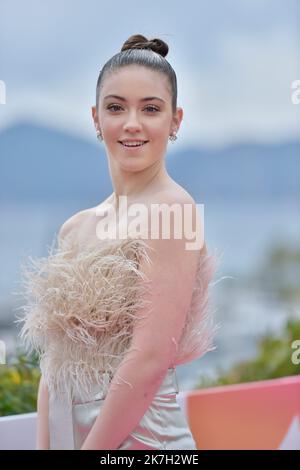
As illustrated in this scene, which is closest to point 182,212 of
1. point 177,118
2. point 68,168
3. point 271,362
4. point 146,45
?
point 177,118

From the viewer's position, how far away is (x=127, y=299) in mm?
987

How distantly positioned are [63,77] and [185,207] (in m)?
0.60

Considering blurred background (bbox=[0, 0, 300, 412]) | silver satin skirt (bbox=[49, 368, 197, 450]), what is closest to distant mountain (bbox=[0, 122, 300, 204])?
blurred background (bbox=[0, 0, 300, 412])

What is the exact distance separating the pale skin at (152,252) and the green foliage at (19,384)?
58 centimetres

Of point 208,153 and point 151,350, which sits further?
point 208,153

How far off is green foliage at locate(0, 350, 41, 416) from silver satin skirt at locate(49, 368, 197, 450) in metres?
0.60

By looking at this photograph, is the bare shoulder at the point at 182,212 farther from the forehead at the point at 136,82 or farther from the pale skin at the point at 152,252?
the forehead at the point at 136,82

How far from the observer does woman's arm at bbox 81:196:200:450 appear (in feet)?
3.10

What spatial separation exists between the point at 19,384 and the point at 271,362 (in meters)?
0.87

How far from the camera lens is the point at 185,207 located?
1000 millimetres

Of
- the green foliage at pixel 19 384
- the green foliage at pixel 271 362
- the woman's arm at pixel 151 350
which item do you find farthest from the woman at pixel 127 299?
the green foliage at pixel 271 362

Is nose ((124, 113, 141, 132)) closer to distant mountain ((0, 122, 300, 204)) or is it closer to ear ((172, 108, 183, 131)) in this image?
ear ((172, 108, 183, 131))

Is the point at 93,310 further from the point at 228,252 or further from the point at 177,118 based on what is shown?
the point at 228,252
